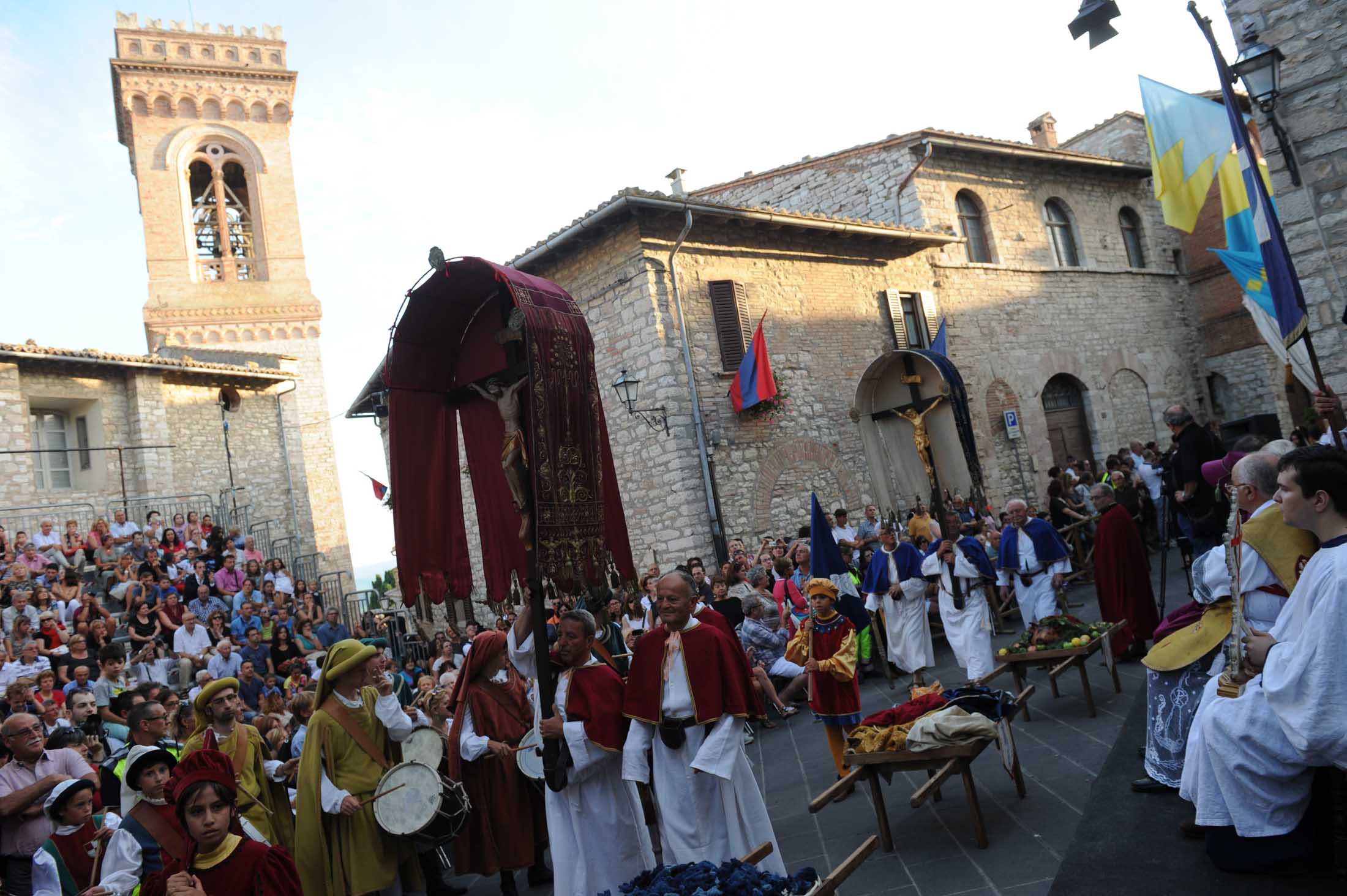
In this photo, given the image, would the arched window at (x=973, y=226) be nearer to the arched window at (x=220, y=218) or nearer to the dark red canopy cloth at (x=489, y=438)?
the dark red canopy cloth at (x=489, y=438)

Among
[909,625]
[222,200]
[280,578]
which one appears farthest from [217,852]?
[222,200]

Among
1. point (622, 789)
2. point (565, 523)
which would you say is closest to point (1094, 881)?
point (622, 789)

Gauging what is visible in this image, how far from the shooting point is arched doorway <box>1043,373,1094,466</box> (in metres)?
20.7

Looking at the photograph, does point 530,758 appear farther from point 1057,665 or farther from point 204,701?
point 1057,665

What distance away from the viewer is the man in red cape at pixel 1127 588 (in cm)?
856

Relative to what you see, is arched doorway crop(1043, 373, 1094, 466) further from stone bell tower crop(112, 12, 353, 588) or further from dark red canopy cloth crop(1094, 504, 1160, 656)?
stone bell tower crop(112, 12, 353, 588)

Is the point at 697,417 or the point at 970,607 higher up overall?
the point at 697,417

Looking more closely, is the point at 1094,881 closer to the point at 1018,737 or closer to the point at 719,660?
the point at 719,660

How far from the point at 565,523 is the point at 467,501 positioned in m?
14.7

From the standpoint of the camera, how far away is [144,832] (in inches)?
171

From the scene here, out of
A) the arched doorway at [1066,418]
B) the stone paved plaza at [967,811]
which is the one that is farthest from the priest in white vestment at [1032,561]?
the arched doorway at [1066,418]

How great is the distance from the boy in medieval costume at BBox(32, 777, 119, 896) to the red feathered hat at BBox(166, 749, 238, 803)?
4.22 ft

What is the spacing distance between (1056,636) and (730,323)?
32.1ft

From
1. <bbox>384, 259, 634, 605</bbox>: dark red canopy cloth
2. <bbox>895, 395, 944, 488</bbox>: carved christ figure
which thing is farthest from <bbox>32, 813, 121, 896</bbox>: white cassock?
<bbox>895, 395, 944, 488</bbox>: carved christ figure
